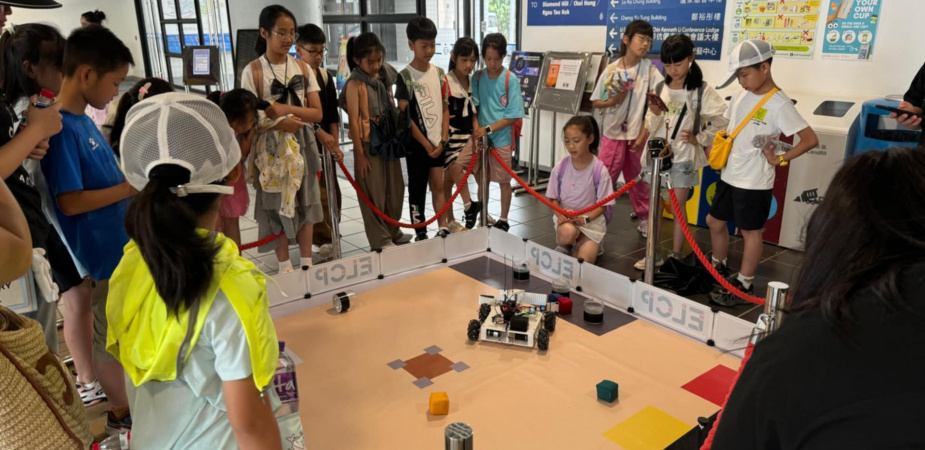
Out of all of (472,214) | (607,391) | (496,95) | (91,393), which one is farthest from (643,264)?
(91,393)

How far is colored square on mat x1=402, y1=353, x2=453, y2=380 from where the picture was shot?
9.02ft

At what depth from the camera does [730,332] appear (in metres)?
2.84

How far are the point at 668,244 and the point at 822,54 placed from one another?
1.85 metres

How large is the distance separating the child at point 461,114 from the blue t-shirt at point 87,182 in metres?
2.52

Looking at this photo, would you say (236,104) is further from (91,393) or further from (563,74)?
(563,74)

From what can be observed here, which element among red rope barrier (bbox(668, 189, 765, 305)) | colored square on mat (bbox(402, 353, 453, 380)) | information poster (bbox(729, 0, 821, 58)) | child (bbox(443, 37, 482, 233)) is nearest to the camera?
colored square on mat (bbox(402, 353, 453, 380))

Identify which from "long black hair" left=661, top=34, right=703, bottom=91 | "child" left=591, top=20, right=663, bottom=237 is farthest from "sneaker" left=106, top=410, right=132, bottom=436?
"child" left=591, top=20, right=663, bottom=237

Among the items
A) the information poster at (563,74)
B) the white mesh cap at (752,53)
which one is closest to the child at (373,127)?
the white mesh cap at (752,53)

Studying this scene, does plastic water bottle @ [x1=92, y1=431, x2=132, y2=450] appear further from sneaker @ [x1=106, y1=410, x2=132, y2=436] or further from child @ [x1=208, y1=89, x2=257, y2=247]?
child @ [x1=208, y1=89, x2=257, y2=247]

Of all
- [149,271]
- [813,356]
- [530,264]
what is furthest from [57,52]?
[813,356]

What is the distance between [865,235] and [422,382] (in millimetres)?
2022

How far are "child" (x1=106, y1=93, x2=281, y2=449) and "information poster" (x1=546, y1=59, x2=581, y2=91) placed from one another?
521 centimetres

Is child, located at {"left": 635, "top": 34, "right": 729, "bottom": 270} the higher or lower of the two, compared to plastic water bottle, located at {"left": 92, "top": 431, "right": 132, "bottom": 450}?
higher

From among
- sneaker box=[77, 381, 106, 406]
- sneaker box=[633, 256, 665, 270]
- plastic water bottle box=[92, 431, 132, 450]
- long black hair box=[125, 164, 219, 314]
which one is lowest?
sneaker box=[633, 256, 665, 270]
